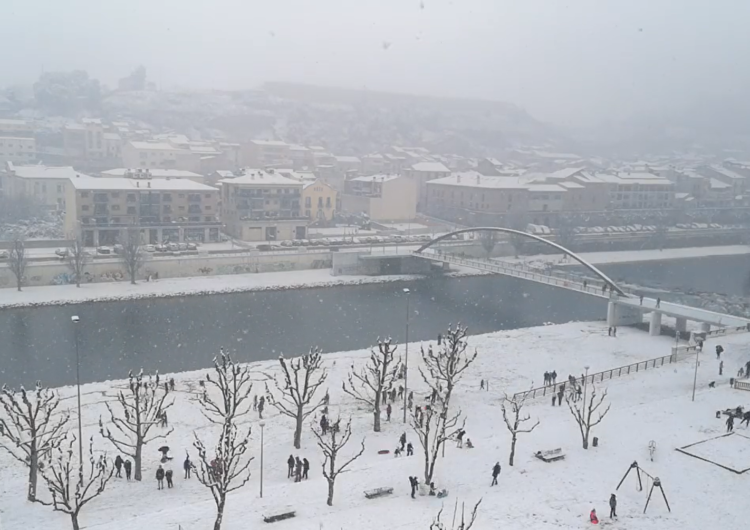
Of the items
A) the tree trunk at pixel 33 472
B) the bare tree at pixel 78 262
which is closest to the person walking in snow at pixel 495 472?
the tree trunk at pixel 33 472

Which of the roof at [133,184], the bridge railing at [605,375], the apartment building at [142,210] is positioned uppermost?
the roof at [133,184]

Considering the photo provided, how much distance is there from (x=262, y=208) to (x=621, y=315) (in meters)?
19.0

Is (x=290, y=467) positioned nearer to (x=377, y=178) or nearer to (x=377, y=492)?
(x=377, y=492)

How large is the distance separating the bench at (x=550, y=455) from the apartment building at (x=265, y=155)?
5059 cm

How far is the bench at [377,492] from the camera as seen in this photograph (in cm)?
909

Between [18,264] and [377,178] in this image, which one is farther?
[377,178]

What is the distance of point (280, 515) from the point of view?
8320 mm

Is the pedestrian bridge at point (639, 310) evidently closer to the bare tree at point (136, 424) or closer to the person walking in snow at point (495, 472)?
the person walking in snow at point (495, 472)

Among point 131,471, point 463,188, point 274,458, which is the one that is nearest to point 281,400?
point 274,458

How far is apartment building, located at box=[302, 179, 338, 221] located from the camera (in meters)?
40.0

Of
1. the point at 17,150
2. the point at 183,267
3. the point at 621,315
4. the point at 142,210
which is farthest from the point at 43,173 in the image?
the point at 621,315

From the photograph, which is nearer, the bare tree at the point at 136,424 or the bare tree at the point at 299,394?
the bare tree at the point at 136,424

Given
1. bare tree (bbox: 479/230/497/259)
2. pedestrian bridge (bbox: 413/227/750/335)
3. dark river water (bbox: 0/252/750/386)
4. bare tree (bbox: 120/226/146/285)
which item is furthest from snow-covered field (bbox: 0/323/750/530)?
bare tree (bbox: 479/230/497/259)

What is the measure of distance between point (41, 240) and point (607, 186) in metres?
36.1
